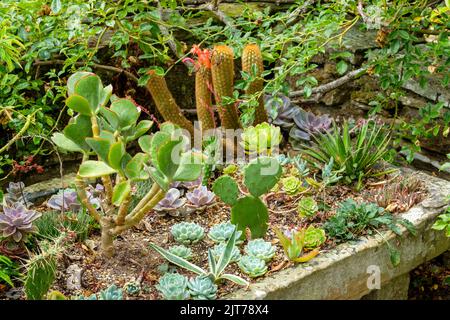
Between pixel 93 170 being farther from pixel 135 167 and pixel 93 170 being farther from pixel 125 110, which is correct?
pixel 125 110

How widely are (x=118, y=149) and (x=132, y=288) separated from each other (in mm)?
472

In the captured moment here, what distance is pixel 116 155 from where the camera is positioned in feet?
6.40

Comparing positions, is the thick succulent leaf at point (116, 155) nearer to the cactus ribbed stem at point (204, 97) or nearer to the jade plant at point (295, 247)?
the jade plant at point (295, 247)

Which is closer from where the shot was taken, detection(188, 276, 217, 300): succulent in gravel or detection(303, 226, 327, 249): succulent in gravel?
detection(188, 276, 217, 300): succulent in gravel

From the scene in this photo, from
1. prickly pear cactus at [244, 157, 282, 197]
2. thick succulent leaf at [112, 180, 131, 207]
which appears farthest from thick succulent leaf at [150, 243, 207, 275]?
prickly pear cactus at [244, 157, 282, 197]

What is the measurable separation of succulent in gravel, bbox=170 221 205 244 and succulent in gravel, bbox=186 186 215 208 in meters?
0.21

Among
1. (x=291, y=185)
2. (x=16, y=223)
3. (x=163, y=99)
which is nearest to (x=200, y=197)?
(x=291, y=185)

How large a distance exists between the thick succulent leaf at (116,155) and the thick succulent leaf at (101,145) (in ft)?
0.11

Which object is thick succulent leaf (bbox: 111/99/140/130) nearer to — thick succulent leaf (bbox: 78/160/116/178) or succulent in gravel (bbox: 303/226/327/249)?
thick succulent leaf (bbox: 78/160/116/178)

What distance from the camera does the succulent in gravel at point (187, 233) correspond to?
2.39 metres

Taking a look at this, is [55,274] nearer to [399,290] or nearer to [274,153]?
[274,153]

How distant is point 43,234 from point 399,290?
4.59ft

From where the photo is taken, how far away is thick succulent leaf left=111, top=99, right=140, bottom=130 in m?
2.11
